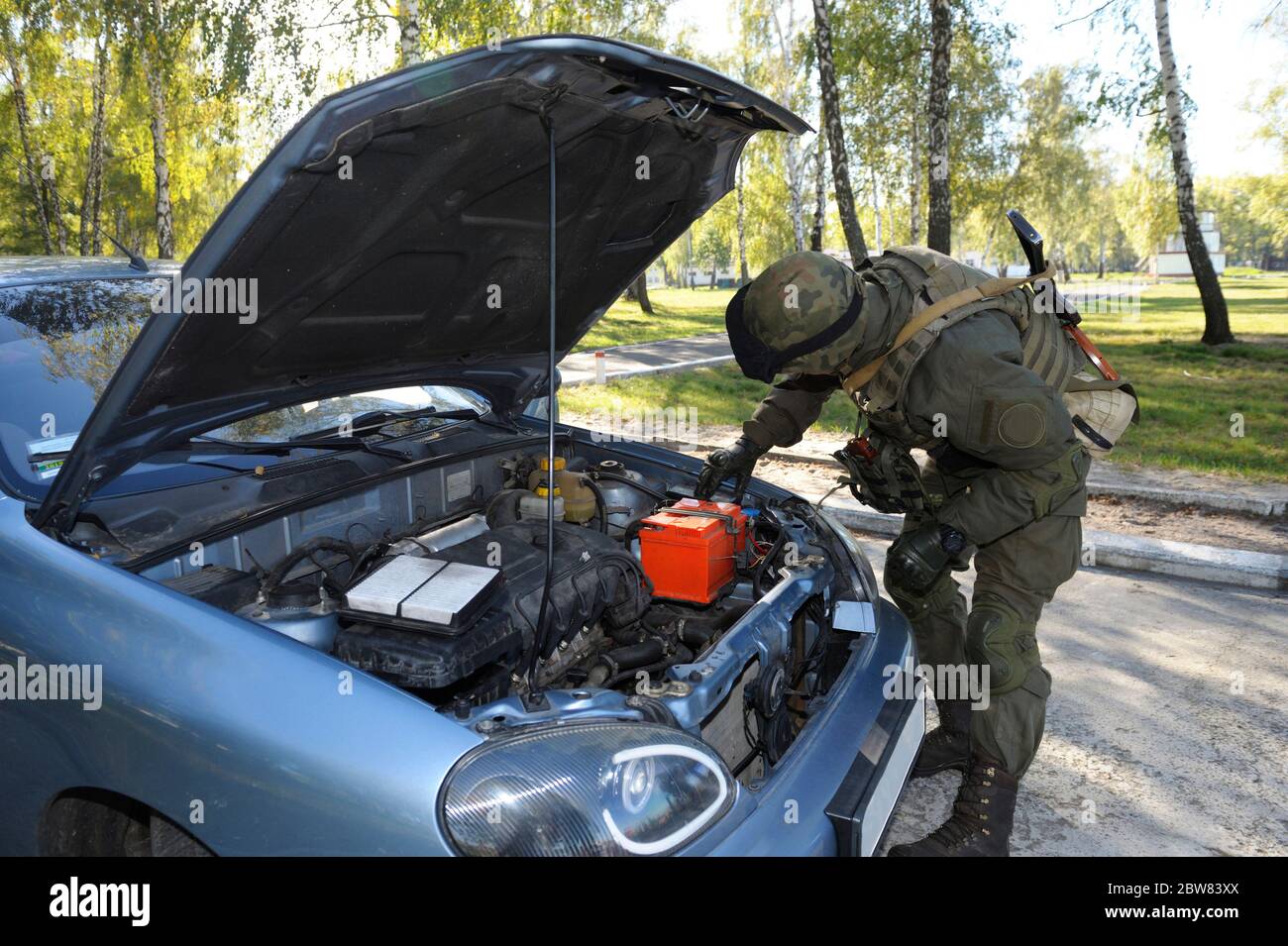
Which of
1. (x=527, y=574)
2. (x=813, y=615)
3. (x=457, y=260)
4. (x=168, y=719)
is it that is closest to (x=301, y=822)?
(x=168, y=719)

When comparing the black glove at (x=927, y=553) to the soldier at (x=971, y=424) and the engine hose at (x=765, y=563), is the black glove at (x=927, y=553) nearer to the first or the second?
the soldier at (x=971, y=424)

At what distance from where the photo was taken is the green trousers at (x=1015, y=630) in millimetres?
2557

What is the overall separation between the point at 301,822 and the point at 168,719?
33 centimetres

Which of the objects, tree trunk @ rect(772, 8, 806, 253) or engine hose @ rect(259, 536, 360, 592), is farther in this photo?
tree trunk @ rect(772, 8, 806, 253)

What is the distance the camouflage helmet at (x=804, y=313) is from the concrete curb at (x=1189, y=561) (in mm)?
2189

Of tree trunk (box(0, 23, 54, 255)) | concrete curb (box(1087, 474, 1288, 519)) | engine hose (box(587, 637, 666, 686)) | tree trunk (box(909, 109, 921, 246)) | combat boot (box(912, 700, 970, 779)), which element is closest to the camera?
engine hose (box(587, 637, 666, 686))

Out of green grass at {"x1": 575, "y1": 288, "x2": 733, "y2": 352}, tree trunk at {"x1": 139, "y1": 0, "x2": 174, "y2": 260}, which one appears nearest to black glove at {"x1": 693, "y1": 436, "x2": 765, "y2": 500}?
green grass at {"x1": 575, "y1": 288, "x2": 733, "y2": 352}

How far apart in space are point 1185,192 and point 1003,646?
12938 mm

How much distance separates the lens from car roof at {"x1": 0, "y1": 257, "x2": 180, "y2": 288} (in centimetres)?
→ 264

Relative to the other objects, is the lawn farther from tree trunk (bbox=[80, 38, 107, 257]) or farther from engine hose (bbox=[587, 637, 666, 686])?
tree trunk (bbox=[80, 38, 107, 257])

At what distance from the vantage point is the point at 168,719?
1550mm

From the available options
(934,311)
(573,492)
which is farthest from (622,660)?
A: (934,311)

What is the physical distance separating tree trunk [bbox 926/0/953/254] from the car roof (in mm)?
9142

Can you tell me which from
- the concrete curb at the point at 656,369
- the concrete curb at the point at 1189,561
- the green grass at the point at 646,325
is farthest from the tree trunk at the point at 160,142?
the concrete curb at the point at 1189,561
